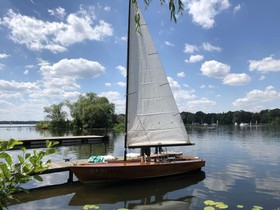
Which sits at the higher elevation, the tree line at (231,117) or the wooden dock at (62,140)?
the tree line at (231,117)

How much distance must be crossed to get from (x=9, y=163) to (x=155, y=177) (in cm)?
1497

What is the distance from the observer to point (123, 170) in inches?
612

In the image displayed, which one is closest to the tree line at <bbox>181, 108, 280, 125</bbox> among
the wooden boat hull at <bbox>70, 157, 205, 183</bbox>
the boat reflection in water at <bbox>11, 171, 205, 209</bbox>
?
the wooden boat hull at <bbox>70, 157, 205, 183</bbox>

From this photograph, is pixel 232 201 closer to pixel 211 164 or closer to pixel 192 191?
pixel 192 191

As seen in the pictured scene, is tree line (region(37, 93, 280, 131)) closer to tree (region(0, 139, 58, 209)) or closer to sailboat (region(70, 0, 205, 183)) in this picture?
sailboat (region(70, 0, 205, 183))

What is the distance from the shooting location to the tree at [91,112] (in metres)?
92.9

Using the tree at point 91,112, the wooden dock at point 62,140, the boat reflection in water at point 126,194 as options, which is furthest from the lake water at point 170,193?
the tree at point 91,112

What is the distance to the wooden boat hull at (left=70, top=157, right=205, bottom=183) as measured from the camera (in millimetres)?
15156

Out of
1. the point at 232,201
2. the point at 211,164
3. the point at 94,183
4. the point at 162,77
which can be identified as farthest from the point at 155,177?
the point at 211,164

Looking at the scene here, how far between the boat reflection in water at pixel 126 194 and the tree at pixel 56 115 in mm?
93998

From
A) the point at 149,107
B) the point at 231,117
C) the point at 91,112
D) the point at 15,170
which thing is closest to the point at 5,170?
the point at 15,170

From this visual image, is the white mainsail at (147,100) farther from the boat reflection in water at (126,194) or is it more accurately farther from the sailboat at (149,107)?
the boat reflection in water at (126,194)

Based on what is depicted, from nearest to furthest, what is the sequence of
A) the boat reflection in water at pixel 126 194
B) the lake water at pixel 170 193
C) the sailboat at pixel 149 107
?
the lake water at pixel 170 193
the boat reflection in water at pixel 126 194
the sailboat at pixel 149 107

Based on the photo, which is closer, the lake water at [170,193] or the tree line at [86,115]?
the lake water at [170,193]
